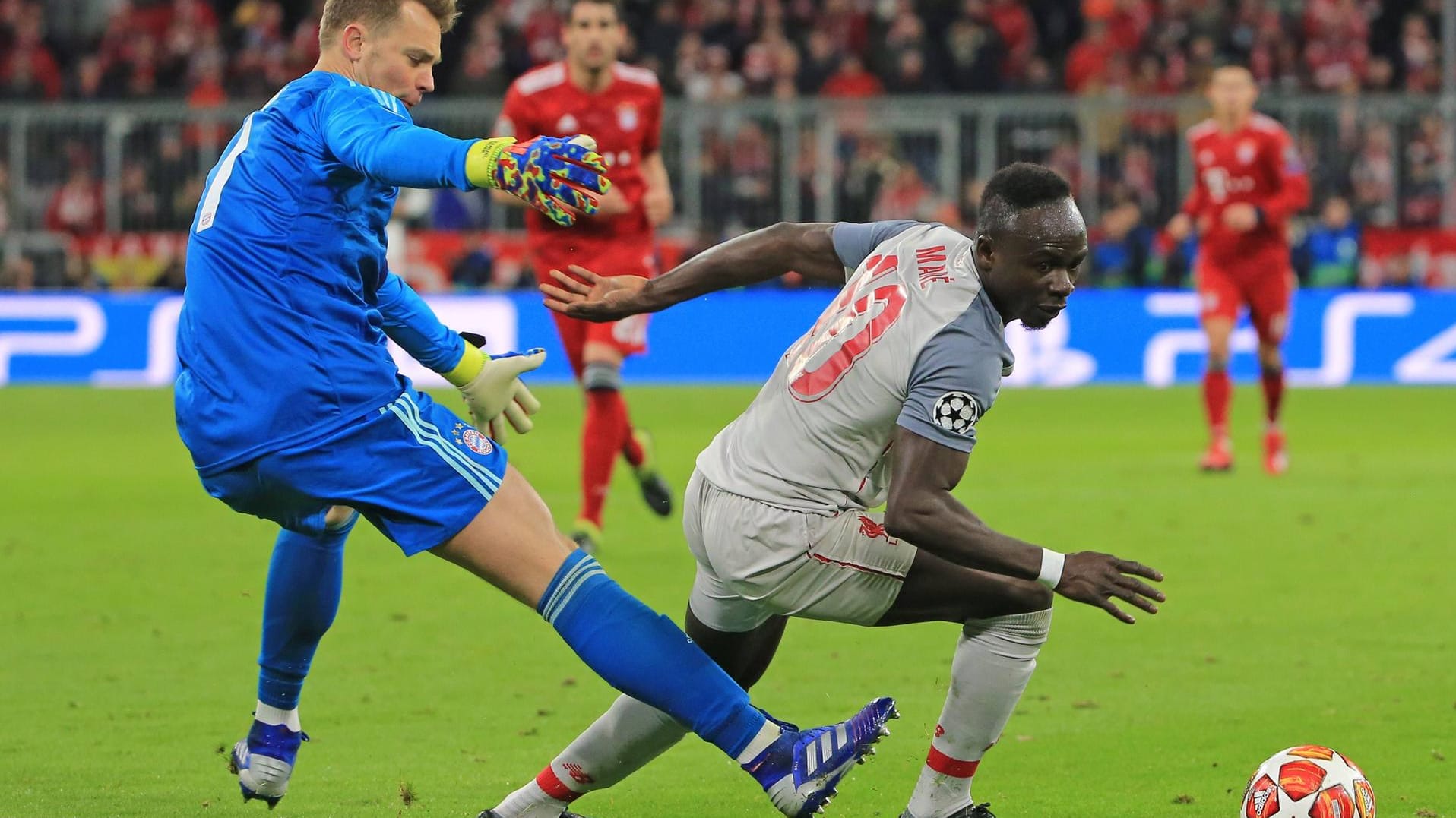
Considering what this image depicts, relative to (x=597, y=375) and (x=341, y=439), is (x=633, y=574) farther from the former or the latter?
(x=341, y=439)

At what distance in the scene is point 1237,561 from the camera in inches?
358

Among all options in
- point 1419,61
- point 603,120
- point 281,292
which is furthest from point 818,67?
point 281,292

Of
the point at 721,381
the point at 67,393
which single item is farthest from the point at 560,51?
the point at 67,393

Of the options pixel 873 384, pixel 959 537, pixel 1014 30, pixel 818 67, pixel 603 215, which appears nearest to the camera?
pixel 959 537

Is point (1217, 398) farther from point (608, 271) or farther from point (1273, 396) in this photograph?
point (608, 271)

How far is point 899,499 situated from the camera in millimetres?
4191

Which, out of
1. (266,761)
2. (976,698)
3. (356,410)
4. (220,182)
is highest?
(220,182)

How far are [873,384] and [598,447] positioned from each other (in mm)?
5067

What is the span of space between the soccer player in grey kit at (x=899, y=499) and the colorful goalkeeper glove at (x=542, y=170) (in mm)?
802

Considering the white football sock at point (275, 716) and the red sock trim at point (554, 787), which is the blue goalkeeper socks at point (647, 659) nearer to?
the red sock trim at point (554, 787)

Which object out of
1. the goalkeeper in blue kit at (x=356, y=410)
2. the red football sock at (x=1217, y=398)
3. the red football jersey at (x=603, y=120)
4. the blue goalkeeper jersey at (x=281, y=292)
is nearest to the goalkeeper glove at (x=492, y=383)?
the goalkeeper in blue kit at (x=356, y=410)

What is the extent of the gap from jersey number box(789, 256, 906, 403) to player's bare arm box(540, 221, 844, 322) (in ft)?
1.07

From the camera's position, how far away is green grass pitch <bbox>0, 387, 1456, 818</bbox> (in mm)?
5266

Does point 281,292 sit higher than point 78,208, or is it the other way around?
point 281,292
